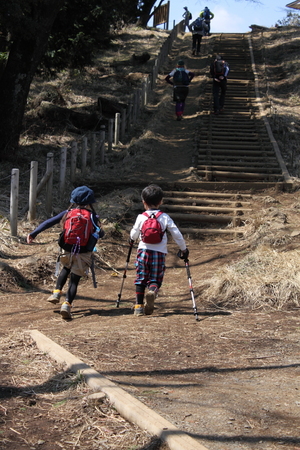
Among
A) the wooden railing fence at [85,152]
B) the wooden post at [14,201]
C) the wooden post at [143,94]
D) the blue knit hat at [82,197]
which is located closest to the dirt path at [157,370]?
the blue knit hat at [82,197]

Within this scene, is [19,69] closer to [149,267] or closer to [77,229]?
[77,229]

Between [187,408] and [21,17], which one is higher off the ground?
[21,17]

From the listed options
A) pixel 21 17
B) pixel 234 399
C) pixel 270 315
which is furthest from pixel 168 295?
pixel 21 17

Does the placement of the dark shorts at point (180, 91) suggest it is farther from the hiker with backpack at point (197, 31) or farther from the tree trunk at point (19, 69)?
the hiker with backpack at point (197, 31)

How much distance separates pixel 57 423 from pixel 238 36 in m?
32.3

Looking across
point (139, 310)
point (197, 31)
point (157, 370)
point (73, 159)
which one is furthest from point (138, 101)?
point (157, 370)

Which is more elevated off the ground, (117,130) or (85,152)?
(117,130)

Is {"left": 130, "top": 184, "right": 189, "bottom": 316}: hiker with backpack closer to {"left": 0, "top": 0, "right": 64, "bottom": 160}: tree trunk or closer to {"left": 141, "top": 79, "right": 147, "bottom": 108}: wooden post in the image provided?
{"left": 0, "top": 0, "right": 64, "bottom": 160}: tree trunk

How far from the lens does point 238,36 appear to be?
106ft

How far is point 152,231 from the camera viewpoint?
572cm

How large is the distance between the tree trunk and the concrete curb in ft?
35.8

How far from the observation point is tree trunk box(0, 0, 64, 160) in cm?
1359

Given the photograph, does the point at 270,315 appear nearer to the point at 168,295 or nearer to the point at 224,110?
the point at 168,295

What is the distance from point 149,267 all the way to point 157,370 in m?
1.93
